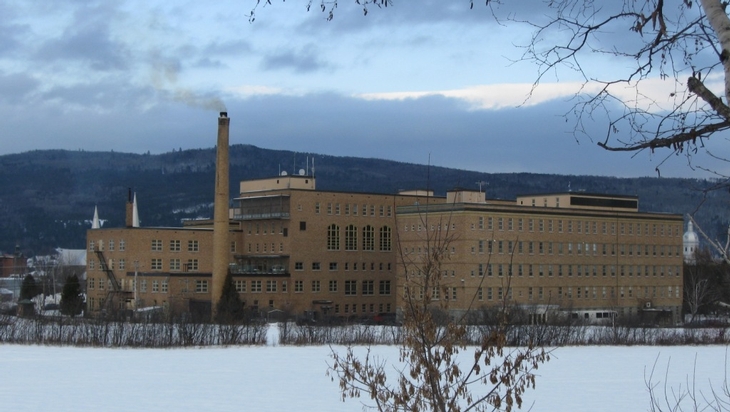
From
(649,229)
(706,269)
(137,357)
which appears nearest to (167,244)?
(137,357)

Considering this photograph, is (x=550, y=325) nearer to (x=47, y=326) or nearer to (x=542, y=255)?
(x=542, y=255)

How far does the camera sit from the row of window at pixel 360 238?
107 meters

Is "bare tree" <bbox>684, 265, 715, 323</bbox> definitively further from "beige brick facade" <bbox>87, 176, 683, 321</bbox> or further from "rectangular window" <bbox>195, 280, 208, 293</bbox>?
"rectangular window" <bbox>195, 280, 208, 293</bbox>

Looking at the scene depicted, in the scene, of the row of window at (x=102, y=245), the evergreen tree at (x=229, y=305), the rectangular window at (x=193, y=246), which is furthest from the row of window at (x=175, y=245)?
the evergreen tree at (x=229, y=305)

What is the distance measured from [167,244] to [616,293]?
49.8 meters

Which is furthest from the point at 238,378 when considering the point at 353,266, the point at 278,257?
the point at 353,266

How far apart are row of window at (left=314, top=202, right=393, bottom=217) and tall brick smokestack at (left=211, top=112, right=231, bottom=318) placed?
48.2ft

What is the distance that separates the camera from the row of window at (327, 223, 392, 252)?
A: 4198 inches

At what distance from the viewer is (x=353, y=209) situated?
10794 cm

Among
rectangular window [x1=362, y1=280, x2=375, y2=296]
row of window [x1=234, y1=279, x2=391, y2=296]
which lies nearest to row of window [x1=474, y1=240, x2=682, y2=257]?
rectangular window [x1=362, y1=280, x2=375, y2=296]

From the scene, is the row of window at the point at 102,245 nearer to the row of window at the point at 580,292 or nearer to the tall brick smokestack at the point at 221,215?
the tall brick smokestack at the point at 221,215

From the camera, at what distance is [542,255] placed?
102250 millimetres

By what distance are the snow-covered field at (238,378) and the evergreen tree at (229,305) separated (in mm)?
19060

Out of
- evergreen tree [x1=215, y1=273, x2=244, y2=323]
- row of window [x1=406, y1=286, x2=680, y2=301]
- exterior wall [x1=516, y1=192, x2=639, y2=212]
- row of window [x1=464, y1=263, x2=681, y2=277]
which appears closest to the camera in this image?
evergreen tree [x1=215, y1=273, x2=244, y2=323]
